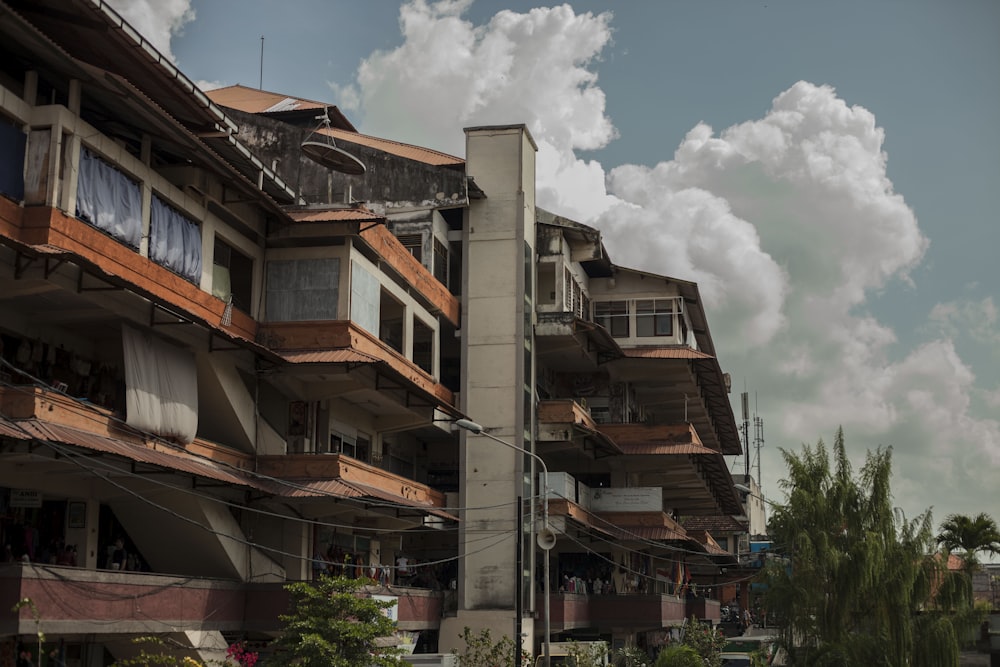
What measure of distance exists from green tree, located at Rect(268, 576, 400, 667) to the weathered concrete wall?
20313mm

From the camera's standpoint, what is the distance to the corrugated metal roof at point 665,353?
53.9 metres

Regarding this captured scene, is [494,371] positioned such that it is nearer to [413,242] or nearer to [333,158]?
[413,242]

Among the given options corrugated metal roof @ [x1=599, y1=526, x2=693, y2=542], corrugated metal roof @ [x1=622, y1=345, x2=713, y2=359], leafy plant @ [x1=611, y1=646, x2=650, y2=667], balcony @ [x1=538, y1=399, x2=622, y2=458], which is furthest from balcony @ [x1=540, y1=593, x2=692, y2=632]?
corrugated metal roof @ [x1=622, y1=345, x2=713, y2=359]

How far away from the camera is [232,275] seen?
3556 cm

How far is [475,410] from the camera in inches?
1860

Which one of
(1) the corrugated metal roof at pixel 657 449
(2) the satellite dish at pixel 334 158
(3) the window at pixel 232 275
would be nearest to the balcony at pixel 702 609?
(1) the corrugated metal roof at pixel 657 449

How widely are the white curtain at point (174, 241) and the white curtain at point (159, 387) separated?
6.19 feet

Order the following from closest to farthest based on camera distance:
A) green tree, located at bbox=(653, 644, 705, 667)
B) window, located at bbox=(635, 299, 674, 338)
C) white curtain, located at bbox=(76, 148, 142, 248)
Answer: white curtain, located at bbox=(76, 148, 142, 248) < green tree, located at bbox=(653, 644, 705, 667) < window, located at bbox=(635, 299, 674, 338)

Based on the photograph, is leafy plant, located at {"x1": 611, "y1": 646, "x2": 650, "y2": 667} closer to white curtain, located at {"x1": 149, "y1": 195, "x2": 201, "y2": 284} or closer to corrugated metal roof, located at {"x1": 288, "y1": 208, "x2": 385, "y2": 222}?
corrugated metal roof, located at {"x1": 288, "y1": 208, "x2": 385, "y2": 222}

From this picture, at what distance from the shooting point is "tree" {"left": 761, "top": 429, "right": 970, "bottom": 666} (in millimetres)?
39125

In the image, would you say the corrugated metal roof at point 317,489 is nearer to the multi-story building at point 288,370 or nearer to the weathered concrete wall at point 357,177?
the multi-story building at point 288,370

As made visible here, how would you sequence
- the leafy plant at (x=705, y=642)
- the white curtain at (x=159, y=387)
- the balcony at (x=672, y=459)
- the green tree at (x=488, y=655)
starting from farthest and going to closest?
the balcony at (x=672, y=459) < the leafy plant at (x=705, y=642) < the green tree at (x=488, y=655) < the white curtain at (x=159, y=387)

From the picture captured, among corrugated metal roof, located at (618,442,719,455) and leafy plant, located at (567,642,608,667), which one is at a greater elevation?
corrugated metal roof, located at (618,442,719,455)

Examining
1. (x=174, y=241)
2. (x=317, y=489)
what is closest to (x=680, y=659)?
(x=317, y=489)
